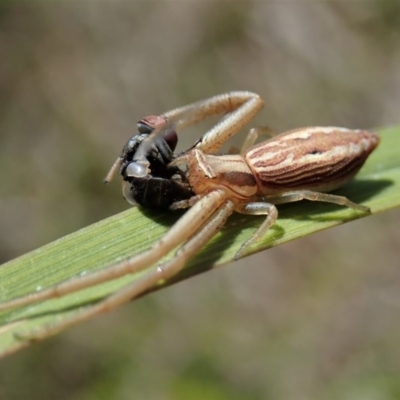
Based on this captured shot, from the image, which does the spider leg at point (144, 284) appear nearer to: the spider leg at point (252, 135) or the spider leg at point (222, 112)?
the spider leg at point (222, 112)

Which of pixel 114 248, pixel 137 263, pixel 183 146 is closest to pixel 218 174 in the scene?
pixel 114 248

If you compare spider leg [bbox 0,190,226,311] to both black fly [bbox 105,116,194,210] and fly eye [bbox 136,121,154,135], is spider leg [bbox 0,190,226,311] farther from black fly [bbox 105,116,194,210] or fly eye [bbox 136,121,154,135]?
fly eye [bbox 136,121,154,135]

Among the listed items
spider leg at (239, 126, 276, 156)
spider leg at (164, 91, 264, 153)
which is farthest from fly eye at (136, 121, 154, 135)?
spider leg at (239, 126, 276, 156)

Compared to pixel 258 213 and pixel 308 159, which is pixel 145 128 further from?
pixel 308 159

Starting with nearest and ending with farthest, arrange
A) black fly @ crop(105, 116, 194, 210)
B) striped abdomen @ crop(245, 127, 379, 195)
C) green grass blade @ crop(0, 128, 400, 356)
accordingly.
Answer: green grass blade @ crop(0, 128, 400, 356) → black fly @ crop(105, 116, 194, 210) → striped abdomen @ crop(245, 127, 379, 195)

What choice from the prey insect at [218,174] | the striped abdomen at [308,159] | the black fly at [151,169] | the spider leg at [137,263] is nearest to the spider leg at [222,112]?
the prey insect at [218,174]
